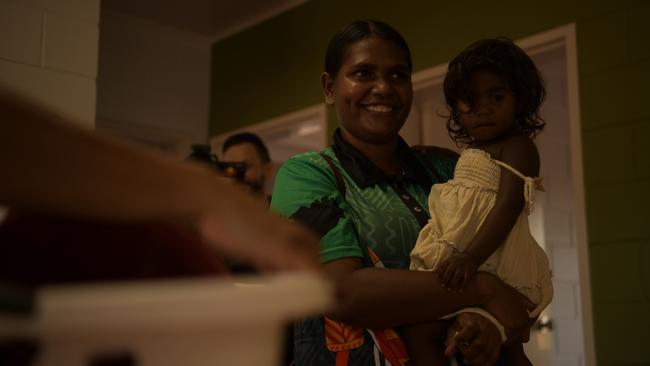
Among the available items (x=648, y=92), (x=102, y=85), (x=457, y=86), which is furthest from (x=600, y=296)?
(x=102, y=85)

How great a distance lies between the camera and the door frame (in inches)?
100

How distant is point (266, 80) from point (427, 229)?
3.40 meters

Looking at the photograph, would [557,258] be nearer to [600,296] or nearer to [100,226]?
[600,296]

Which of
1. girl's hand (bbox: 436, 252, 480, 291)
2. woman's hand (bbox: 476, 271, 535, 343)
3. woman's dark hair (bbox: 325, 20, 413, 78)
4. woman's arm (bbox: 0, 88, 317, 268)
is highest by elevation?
woman's dark hair (bbox: 325, 20, 413, 78)

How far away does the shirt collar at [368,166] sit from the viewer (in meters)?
1.19

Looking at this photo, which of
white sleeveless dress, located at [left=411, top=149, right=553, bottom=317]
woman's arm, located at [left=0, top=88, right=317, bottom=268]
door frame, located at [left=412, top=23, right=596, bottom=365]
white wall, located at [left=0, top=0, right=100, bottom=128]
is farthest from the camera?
door frame, located at [left=412, top=23, right=596, bottom=365]

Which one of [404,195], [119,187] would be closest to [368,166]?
[404,195]

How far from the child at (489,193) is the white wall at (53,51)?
50.3 inches

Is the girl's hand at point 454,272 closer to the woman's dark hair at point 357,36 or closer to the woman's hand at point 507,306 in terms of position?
the woman's hand at point 507,306

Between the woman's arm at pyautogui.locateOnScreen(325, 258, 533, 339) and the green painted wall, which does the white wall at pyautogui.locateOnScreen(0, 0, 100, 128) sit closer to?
the woman's arm at pyautogui.locateOnScreen(325, 258, 533, 339)

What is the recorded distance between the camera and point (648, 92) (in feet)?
8.01

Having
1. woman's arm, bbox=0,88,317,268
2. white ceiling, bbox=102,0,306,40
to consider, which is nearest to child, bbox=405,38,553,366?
woman's arm, bbox=0,88,317,268

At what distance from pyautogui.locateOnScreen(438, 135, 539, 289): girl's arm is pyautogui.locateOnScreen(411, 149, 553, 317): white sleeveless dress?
0.02 metres

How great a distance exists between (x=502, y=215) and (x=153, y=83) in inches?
151
